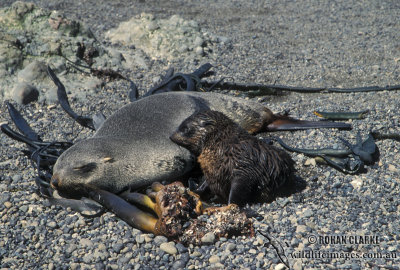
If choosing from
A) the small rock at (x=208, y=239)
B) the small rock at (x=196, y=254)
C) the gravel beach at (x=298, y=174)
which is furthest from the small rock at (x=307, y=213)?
the small rock at (x=196, y=254)

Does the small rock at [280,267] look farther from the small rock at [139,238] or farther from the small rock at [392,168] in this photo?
the small rock at [392,168]

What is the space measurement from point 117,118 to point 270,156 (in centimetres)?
172

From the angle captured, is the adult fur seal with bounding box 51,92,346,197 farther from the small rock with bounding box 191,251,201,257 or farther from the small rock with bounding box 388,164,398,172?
the small rock with bounding box 191,251,201,257

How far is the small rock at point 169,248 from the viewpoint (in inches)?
146

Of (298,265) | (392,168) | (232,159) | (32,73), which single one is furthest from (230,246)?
(32,73)

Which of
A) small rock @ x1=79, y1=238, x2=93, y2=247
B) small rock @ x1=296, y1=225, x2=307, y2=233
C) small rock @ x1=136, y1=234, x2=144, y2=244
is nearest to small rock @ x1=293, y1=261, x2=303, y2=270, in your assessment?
small rock @ x1=296, y1=225, x2=307, y2=233

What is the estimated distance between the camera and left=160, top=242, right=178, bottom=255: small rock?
12.2 feet

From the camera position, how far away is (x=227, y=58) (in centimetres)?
821

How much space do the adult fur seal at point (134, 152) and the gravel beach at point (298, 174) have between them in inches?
14.1

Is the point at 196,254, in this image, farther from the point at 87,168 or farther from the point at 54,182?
the point at 54,182

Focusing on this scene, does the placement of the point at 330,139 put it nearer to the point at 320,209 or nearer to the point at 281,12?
the point at 320,209

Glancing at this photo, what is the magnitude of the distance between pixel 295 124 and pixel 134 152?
2020 mm

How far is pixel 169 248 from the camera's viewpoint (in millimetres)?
3738

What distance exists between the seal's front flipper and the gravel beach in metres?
0.09
